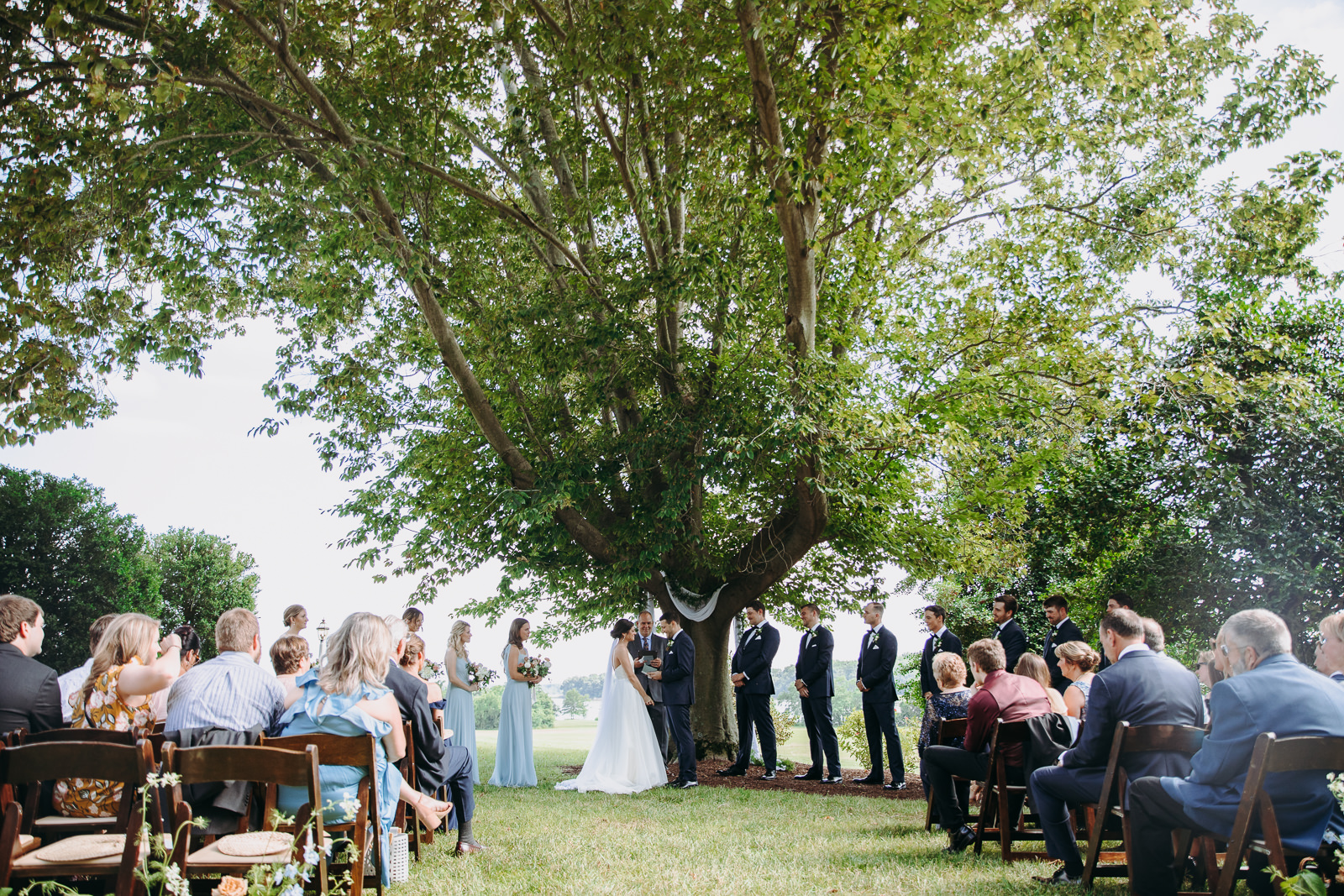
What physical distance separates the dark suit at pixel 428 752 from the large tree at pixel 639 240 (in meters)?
4.50

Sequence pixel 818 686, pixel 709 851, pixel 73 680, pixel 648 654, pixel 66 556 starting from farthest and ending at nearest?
pixel 66 556, pixel 648 654, pixel 818 686, pixel 73 680, pixel 709 851

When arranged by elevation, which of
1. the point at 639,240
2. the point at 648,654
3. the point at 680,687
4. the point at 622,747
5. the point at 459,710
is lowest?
the point at 622,747

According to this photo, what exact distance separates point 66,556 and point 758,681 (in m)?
30.4

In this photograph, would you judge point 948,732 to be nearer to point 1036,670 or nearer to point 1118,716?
point 1036,670

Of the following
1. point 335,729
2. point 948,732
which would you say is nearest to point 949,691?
point 948,732

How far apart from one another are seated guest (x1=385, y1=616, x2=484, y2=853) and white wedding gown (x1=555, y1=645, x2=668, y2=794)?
376 cm

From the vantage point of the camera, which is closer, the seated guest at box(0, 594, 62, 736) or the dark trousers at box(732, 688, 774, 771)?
the seated guest at box(0, 594, 62, 736)

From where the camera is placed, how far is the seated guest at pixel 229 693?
14.9ft

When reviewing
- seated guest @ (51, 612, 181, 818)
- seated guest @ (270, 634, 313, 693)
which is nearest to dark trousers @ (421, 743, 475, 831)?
seated guest @ (270, 634, 313, 693)

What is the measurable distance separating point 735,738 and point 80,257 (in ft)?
37.3

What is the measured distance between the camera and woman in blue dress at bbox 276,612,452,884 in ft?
15.4

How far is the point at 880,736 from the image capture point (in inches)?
421

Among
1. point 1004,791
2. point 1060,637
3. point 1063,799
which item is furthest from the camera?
point 1060,637

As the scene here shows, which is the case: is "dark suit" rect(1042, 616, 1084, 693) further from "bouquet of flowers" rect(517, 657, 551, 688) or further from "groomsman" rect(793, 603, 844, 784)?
"bouquet of flowers" rect(517, 657, 551, 688)
